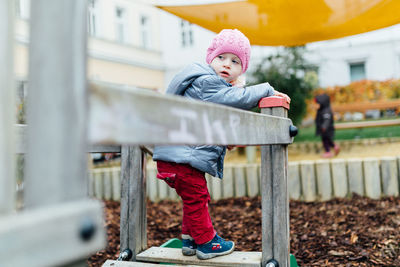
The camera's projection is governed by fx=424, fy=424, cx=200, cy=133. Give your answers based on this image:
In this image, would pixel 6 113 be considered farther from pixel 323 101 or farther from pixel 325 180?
pixel 323 101

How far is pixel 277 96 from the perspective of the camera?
175cm

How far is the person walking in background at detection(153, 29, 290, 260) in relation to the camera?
173 cm

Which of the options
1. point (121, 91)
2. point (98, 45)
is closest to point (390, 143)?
point (121, 91)

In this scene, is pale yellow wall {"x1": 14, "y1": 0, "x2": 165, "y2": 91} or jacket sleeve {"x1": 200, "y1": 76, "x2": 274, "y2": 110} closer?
jacket sleeve {"x1": 200, "y1": 76, "x2": 274, "y2": 110}

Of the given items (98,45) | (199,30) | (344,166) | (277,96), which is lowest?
(344,166)

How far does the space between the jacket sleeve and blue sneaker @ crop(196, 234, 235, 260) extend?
63 cm

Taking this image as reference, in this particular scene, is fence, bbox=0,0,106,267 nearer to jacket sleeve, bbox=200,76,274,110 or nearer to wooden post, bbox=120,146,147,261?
jacket sleeve, bbox=200,76,274,110

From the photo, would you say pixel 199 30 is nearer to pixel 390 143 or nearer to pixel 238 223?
pixel 390 143

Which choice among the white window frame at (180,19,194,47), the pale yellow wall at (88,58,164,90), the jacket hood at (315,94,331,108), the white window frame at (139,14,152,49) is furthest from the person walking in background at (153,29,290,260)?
the white window frame at (180,19,194,47)

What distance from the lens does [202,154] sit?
1.81m

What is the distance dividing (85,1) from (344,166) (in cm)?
348

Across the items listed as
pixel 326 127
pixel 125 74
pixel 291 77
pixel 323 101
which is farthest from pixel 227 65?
pixel 125 74

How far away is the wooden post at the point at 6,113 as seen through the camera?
58 cm

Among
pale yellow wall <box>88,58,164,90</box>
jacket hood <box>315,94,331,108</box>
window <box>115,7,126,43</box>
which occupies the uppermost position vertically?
window <box>115,7,126,43</box>
